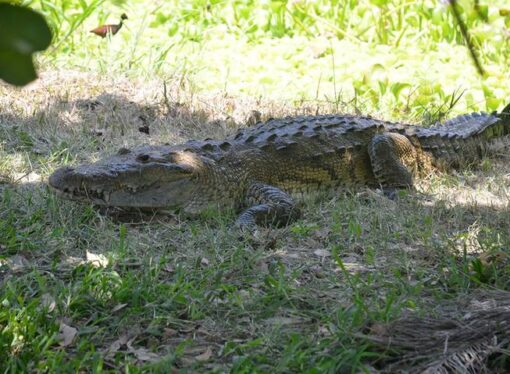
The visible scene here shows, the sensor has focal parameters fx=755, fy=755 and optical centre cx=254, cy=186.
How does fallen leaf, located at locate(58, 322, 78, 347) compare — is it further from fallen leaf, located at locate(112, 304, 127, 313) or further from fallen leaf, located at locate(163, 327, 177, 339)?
fallen leaf, located at locate(163, 327, 177, 339)

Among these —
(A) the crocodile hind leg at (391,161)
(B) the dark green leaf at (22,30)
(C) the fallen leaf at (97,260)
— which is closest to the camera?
(B) the dark green leaf at (22,30)

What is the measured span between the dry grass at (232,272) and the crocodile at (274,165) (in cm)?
17

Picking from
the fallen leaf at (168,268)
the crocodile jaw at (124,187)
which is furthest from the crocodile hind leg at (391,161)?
the fallen leaf at (168,268)

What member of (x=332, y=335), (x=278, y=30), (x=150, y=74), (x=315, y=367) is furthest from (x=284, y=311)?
(x=278, y=30)

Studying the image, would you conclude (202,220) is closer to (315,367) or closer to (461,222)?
(461,222)

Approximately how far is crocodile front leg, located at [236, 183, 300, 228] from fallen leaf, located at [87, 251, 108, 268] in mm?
1044

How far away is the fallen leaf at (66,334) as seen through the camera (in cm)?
307

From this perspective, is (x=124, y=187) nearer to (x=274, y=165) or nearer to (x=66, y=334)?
(x=274, y=165)

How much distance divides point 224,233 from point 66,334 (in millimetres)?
1457

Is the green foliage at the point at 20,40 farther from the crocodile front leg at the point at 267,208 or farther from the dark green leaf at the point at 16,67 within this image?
the crocodile front leg at the point at 267,208

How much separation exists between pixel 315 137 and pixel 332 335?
2818 mm

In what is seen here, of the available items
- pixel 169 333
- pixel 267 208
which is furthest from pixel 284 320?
pixel 267 208

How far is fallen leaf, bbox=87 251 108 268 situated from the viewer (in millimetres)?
3786

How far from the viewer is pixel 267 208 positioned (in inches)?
193
